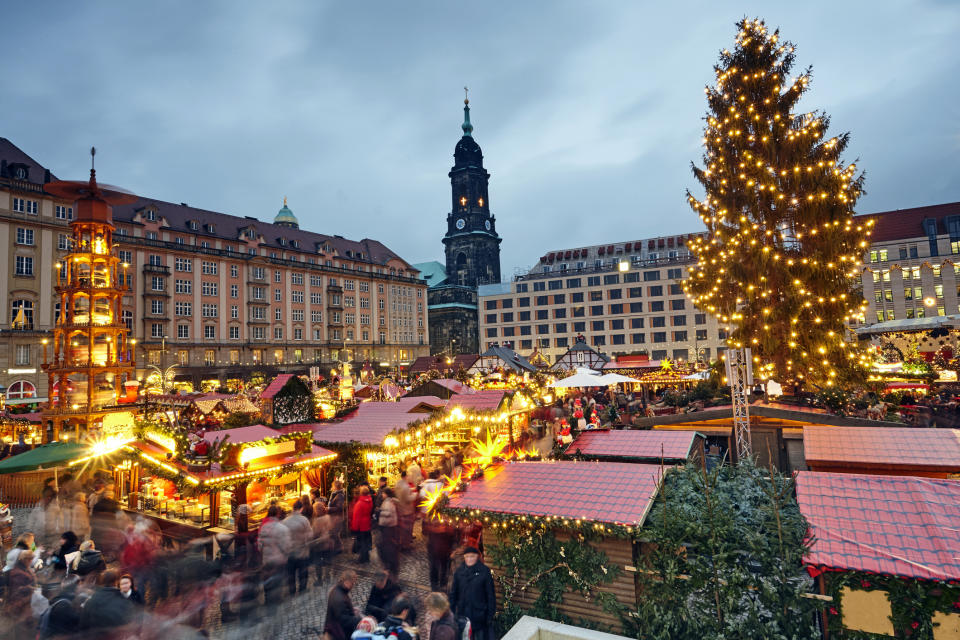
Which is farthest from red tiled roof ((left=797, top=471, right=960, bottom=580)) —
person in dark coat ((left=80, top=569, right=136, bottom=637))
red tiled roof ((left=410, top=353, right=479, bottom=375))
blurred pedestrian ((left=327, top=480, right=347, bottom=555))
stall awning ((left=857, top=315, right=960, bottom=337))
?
red tiled roof ((left=410, top=353, right=479, bottom=375))

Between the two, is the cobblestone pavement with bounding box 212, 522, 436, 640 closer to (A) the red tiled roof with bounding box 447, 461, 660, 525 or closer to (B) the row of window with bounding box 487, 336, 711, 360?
(A) the red tiled roof with bounding box 447, 461, 660, 525

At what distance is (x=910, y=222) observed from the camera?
54.1 meters

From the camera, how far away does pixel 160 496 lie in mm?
12312

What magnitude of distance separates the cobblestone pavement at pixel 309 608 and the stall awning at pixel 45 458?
21.8 feet

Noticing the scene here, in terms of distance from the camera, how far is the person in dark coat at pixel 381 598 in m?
6.35

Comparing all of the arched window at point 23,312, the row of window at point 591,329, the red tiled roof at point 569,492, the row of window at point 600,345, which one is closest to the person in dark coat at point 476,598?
the red tiled roof at point 569,492

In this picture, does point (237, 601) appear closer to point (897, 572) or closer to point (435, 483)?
point (435, 483)

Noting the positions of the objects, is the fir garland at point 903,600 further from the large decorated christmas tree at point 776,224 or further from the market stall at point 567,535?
the large decorated christmas tree at point 776,224

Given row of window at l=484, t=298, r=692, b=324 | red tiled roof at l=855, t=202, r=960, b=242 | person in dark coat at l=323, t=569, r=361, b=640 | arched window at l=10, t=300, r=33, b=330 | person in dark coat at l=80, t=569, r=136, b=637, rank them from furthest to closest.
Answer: row of window at l=484, t=298, r=692, b=324 → red tiled roof at l=855, t=202, r=960, b=242 → arched window at l=10, t=300, r=33, b=330 → person in dark coat at l=323, t=569, r=361, b=640 → person in dark coat at l=80, t=569, r=136, b=637

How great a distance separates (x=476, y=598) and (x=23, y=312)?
49747mm

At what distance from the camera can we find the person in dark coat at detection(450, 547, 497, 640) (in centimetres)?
624

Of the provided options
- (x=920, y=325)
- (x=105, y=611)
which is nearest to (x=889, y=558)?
(x=105, y=611)

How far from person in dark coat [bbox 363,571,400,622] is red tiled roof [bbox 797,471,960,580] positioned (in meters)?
5.03

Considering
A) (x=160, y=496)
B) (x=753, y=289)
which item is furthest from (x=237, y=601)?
(x=753, y=289)
